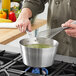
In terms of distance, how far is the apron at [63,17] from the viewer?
1.79 m

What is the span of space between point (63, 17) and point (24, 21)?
0.39 metres

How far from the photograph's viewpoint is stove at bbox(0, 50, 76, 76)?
3.55ft

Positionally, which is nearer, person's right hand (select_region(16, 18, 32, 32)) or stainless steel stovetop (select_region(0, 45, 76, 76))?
stainless steel stovetop (select_region(0, 45, 76, 76))

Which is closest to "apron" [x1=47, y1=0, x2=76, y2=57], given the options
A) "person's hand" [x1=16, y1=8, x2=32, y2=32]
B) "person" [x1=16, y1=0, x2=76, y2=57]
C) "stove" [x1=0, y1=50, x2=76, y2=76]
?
"person" [x1=16, y1=0, x2=76, y2=57]

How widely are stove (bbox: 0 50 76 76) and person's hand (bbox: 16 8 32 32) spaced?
0.92 ft

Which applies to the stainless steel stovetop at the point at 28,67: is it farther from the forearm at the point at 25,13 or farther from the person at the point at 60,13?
the person at the point at 60,13

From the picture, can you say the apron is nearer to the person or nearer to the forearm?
the person

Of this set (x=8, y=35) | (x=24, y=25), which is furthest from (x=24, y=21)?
(x=8, y=35)

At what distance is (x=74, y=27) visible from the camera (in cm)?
140

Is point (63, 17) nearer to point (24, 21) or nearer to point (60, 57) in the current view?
point (24, 21)

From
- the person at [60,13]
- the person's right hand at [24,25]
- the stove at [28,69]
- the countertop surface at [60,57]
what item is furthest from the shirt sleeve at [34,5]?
the stove at [28,69]

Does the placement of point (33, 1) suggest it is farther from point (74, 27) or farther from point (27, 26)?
point (74, 27)

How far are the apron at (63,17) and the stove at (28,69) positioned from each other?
23.5 inches

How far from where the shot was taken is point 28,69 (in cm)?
113
